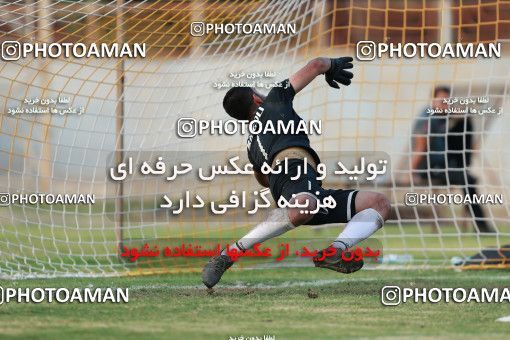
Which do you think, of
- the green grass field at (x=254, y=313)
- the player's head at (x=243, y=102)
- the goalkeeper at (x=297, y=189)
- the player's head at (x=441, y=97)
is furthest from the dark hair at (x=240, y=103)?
the player's head at (x=441, y=97)

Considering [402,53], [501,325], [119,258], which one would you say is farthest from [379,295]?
[119,258]

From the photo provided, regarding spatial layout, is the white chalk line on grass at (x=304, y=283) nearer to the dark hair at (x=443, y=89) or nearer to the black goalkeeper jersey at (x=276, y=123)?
the black goalkeeper jersey at (x=276, y=123)

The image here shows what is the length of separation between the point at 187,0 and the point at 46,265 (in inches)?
73.3

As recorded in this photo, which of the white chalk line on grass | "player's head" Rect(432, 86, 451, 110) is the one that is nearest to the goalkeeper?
the white chalk line on grass

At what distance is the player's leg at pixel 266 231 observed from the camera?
5246 mm

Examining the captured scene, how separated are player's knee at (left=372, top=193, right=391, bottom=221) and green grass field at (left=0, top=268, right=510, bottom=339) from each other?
1.40ft

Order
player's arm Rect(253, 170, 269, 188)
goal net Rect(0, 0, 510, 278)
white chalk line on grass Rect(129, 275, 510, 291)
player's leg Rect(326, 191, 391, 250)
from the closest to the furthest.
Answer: player's leg Rect(326, 191, 391, 250) < player's arm Rect(253, 170, 269, 188) < white chalk line on grass Rect(129, 275, 510, 291) < goal net Rect(0, 0, 510, 278)

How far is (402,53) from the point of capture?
20.4 ft

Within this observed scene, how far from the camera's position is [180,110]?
6410mm

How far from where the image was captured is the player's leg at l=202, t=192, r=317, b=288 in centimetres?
525

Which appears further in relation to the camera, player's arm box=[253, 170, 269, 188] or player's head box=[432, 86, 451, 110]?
player's head box=[432, 86, 451, 110]

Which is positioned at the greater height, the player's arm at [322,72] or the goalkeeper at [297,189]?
the player's arm at [322,72]

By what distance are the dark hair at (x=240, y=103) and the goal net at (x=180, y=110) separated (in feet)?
0.51

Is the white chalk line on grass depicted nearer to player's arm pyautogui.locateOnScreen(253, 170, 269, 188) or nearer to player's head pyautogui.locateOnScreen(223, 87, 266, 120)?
player's arm pyautogui.locateOnScreen(253, 170, 269, 188)
